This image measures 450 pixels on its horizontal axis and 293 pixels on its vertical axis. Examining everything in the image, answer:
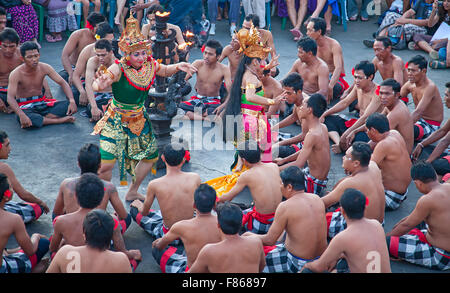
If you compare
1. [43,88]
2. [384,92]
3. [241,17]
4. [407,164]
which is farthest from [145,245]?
[241,17]

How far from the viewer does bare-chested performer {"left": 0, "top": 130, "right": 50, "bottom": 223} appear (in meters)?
5.18

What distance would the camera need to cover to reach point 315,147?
229 inches

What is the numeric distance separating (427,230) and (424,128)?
8.81 feet

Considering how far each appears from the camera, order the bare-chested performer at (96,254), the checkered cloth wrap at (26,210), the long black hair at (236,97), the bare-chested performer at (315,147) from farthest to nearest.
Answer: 1. the long black hair at (236,97)
2. the bare-chested performer at (315,147)
3. the checkered cloth wrap at (26,210)
4. the bare-chested performer at (96,254)

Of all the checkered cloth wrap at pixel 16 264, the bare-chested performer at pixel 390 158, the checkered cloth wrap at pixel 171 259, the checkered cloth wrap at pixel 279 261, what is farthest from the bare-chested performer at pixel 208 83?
the checkered cloth wrap at pixel 16 264

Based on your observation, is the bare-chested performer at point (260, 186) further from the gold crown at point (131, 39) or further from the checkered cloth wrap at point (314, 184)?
the gold crown at point (131, 39)

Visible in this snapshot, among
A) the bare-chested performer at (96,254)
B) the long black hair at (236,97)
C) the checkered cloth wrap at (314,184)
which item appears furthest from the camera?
the long black hair at (236,97)

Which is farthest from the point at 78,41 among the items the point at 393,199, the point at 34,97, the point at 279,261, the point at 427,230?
the point at 427,230

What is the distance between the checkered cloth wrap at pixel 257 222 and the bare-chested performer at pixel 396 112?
2082 millimetres

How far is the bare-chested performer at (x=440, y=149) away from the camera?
20.6 feet

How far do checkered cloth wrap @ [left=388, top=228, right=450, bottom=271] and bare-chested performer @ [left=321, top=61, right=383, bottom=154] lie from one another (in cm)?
211

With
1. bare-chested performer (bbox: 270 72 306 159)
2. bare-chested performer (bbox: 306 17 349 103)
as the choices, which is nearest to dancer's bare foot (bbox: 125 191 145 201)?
bare-chested performer (bbox: 270 72 306 159)

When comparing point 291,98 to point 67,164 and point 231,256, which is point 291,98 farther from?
point 231,256

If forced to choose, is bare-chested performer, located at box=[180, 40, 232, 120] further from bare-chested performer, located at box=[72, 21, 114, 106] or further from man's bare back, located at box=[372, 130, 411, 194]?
man's bare back, located at box=[372, 130, 411, 194]
